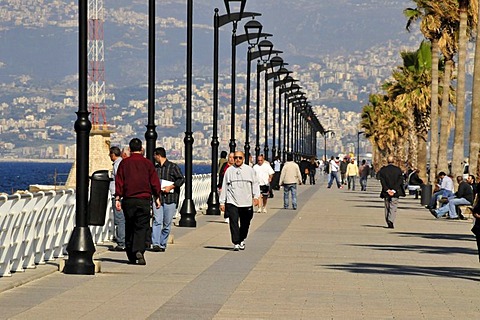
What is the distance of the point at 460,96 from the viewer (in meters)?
46.1

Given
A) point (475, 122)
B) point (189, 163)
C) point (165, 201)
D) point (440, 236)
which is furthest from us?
point (475, 122)

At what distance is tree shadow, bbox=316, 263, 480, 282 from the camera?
18.6 m

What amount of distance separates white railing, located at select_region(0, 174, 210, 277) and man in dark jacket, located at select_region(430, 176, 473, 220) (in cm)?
1757

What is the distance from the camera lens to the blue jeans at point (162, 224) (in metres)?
21.9

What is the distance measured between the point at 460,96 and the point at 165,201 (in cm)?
2554

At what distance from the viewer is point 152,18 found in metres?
25.5

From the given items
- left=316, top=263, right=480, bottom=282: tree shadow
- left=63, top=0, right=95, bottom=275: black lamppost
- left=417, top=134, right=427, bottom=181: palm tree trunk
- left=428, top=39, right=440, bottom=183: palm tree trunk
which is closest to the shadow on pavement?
left=316, top=263, right=480, bottom=282: tree shadow

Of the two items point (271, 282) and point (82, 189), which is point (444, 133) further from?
point (271, 282)

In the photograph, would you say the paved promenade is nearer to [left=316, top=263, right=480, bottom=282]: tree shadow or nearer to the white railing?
[left=316, top=263, right=480, bottom=282]: tree shadow

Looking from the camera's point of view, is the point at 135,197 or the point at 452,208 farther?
the point at 452,208

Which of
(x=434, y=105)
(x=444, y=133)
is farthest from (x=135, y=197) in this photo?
(x=434, y=105)

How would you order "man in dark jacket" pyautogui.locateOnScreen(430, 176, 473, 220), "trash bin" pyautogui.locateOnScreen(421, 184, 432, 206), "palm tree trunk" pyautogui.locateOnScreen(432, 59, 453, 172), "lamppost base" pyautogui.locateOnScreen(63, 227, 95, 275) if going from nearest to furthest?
"lamppost base" pyautogui.locateOnScreen(63, 227, 95, 275), "man in dark jacket" pyautogui.locateOnScreen(430, 176, 473, 220), "trash bin" pyautogui.locateOnScreen(421, 184, 432, 206), "palm tree trunk" pyautogui.locateOnScreen(432, 59, 453, 172)

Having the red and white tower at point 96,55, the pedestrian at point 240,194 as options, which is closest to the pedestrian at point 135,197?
the pedestrian at point 240,194

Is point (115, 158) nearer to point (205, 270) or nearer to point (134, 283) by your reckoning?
point (205, 270)
